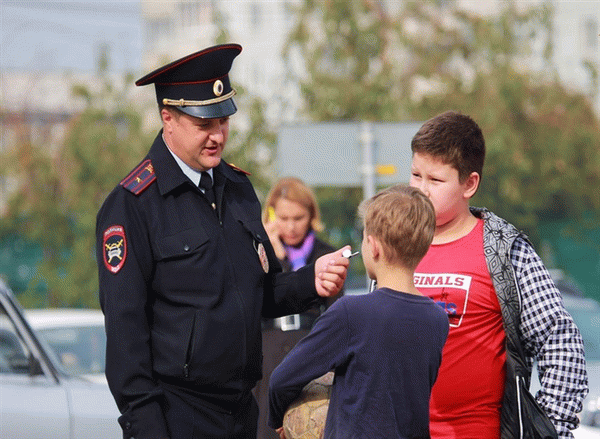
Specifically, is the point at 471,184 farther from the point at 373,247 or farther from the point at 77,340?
the point at 77,340

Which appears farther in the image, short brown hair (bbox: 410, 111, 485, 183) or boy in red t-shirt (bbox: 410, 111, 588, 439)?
short brown hair (bbox: 410, 111, 485, 183)

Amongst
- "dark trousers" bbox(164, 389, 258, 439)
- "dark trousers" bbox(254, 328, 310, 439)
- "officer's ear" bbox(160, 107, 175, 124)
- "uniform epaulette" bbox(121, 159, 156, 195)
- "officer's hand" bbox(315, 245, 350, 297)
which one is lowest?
"dark trousers" bbox(254, 328, 310, 439)

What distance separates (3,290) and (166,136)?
3143 millimetres

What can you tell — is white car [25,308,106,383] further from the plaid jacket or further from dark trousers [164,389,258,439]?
the plaid jacket

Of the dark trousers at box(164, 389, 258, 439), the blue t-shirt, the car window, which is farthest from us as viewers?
the car window

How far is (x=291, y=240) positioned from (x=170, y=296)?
2.50m

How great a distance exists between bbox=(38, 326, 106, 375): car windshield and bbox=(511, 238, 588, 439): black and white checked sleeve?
4.95m

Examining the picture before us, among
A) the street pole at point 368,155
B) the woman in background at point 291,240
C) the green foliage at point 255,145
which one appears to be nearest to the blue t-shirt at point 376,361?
the woman in background at point 291,240

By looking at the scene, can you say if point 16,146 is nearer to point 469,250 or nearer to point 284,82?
point 284,82

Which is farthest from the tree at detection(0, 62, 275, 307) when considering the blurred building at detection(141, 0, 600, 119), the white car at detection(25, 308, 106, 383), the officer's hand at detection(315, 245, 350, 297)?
the officer's hand at detection(315, 245, 350, 297)

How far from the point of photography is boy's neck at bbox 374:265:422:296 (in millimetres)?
Answer: 3094

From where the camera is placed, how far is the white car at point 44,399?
5.93 meters

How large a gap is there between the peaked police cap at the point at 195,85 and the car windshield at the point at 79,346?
15.1 feet

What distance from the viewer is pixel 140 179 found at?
3447 mm
